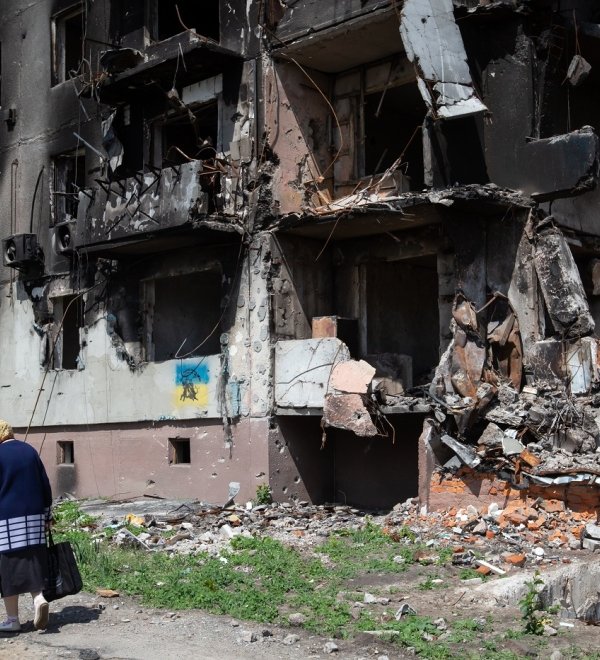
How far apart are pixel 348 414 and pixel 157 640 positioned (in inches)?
243

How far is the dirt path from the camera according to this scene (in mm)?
7457

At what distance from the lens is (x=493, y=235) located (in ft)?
44.5

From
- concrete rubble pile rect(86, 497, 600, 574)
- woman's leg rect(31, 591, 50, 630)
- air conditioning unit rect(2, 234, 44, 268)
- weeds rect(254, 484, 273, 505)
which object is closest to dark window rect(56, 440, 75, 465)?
air conditioning unit rect(2, 234, 44, 268)

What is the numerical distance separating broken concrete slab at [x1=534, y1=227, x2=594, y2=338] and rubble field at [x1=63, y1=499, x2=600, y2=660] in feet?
7.85

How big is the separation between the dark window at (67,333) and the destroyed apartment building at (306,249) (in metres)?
0.05

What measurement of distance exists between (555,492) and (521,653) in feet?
15.5

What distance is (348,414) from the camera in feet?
44.7

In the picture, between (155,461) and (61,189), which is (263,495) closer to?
(155,461)

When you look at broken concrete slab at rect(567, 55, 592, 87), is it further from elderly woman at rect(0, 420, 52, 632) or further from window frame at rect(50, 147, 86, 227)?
elderly woman at rect(0, 420, 52, 632)

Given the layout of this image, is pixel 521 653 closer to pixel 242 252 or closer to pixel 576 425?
pixel 576 425

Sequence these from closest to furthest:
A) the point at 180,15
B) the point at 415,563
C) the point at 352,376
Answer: the point at 415,563, the point at 352,376, the point at 180,15

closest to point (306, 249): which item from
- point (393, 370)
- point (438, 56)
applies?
point (393, 370)

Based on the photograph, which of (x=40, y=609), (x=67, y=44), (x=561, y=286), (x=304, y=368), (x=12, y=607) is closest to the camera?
(x=40, y=609)

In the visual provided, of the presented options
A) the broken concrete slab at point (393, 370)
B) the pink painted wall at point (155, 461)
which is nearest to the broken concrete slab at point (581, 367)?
the broken concrete slab at point (393, 370)
